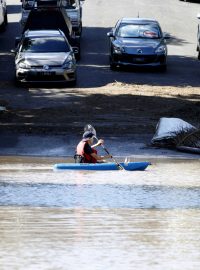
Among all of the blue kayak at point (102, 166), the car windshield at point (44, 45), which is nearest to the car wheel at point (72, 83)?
the car windshield at point (44, 45)

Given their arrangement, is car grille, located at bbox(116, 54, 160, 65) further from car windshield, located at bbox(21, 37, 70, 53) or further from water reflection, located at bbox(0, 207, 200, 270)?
water reflection, located at bbox(0, 207, 200, 270)

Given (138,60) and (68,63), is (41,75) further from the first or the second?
(138,60)

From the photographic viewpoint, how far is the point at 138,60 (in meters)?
34.3

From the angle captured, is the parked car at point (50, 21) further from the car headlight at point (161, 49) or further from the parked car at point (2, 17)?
the parked car at point (2, 17)

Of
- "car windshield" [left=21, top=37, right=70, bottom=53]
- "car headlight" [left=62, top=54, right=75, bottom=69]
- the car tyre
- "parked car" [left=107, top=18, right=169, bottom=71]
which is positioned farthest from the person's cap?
the car tyre

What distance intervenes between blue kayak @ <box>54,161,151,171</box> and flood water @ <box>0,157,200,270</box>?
118 mm

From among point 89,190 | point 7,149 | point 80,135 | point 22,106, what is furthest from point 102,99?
point 89,190

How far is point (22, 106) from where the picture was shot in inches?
1054

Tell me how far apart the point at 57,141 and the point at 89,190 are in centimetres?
600

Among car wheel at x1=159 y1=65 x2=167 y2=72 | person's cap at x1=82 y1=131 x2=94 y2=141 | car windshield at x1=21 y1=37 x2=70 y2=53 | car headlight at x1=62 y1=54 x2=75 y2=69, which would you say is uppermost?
person's cap at x1=82 y1=131 x2=94 y2=141

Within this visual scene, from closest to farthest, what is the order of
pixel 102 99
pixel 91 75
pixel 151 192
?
pixel 151 192, pixel 102 99, pixel 91 75

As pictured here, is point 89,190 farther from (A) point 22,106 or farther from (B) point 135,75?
(B) point 135,75

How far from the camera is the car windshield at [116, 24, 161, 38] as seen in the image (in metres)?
35.1

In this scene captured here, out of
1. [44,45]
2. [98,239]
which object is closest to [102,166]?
[98,239]
